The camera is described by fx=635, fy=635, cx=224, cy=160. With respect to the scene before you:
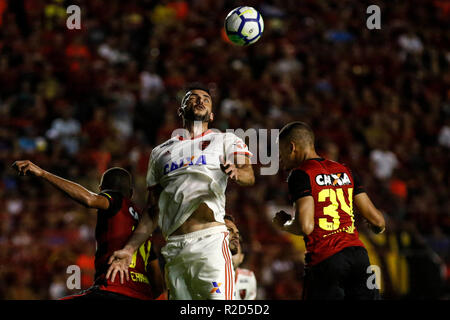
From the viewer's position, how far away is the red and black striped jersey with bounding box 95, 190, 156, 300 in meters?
4.94

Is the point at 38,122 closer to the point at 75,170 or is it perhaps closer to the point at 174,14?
the point at 75,170

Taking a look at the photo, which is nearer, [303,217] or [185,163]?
[303,217]

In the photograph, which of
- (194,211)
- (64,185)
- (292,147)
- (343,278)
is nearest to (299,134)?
(292,147)

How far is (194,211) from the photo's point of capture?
4848mm

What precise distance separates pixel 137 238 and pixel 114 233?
0.74ft

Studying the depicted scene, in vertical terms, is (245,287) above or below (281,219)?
below

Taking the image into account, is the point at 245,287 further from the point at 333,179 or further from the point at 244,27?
the point at 244,27

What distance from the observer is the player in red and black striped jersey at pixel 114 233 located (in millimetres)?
4789

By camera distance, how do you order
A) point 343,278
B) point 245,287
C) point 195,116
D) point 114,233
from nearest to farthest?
point 343,278
point 114,233
point 195,116
point 245,287

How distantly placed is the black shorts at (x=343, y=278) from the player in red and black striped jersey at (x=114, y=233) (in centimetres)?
132

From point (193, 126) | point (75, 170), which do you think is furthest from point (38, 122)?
point (193, 126)

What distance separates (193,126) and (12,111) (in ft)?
27.9

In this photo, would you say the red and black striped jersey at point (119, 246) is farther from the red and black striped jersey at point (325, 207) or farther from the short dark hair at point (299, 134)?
the short dark hair at point (299, 134)

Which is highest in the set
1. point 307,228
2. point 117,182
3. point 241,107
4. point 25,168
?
point 241,107
